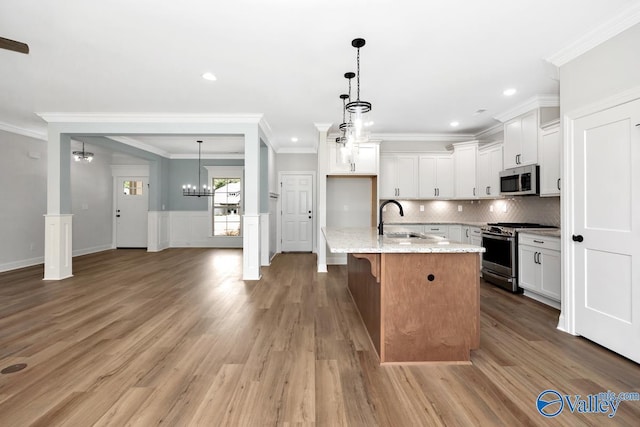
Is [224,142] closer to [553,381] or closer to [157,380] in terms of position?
[157,380]

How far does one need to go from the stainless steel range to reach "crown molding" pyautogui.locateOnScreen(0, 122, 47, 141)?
8078 millimetres

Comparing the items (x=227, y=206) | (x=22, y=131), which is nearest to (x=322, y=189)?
(x=227, y=206)

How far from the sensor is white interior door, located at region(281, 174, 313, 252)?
7340mm

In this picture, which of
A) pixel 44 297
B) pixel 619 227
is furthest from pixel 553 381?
pixel 44 297

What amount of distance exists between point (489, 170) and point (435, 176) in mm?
936

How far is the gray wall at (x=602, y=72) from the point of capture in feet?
7.30

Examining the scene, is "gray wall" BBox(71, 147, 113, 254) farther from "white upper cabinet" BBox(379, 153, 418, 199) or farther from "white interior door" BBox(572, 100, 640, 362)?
"white interior door" BBox(572, 100, 640, 362)

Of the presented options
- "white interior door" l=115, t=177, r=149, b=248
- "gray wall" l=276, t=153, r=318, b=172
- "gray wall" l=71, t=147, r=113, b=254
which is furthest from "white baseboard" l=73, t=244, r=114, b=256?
"gray wall" l=276, t=153, r=318, b=172

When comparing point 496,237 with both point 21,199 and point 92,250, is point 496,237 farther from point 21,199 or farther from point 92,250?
point 92,250

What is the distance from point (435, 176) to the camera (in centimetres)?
566

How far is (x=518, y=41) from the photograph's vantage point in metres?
2.68

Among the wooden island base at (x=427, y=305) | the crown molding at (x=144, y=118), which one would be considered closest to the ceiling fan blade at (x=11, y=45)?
the crown molding at (x=144, y=118)

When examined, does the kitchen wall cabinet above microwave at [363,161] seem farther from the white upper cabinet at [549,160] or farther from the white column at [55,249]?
the white column at [55,249]

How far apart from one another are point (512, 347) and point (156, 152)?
26.6 feet
